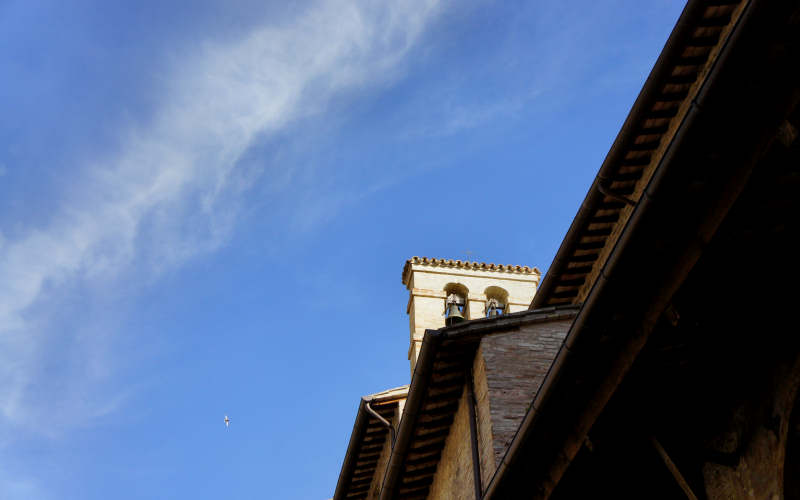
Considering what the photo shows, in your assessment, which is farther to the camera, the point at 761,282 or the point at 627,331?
the point at 627,331

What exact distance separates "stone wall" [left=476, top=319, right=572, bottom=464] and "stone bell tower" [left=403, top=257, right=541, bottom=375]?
9547mm

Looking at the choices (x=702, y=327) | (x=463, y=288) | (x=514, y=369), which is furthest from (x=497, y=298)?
(x=702, y=327)

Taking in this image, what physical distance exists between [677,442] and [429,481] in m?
5.79

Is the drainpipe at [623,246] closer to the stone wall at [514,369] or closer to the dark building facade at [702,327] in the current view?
the dark building facade at [702,327]

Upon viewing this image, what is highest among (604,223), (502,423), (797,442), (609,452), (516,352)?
(604,223)

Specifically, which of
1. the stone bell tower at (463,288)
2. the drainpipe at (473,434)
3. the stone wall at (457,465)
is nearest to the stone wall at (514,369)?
the drainpipe at (473,434)

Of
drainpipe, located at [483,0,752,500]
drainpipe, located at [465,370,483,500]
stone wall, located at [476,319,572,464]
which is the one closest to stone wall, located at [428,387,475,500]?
drainpipe, located at [465,370,483,500]

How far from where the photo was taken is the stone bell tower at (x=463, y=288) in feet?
65.8

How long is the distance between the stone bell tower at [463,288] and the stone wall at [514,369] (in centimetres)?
955

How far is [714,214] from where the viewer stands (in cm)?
414

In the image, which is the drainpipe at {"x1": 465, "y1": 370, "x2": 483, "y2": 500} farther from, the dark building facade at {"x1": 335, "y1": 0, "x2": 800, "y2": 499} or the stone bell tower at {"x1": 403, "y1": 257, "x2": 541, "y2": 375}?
the stone bell tower at {"x1": 403, "y1": 257, "x2": 541, "y2": 375}

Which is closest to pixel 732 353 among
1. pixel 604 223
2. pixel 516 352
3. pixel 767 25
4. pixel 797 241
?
pixel 797 241

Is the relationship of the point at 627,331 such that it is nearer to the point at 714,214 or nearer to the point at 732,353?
the point at 732,353

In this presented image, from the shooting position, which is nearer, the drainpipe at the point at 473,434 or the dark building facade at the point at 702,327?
the dark building facade at the point at 702,327
